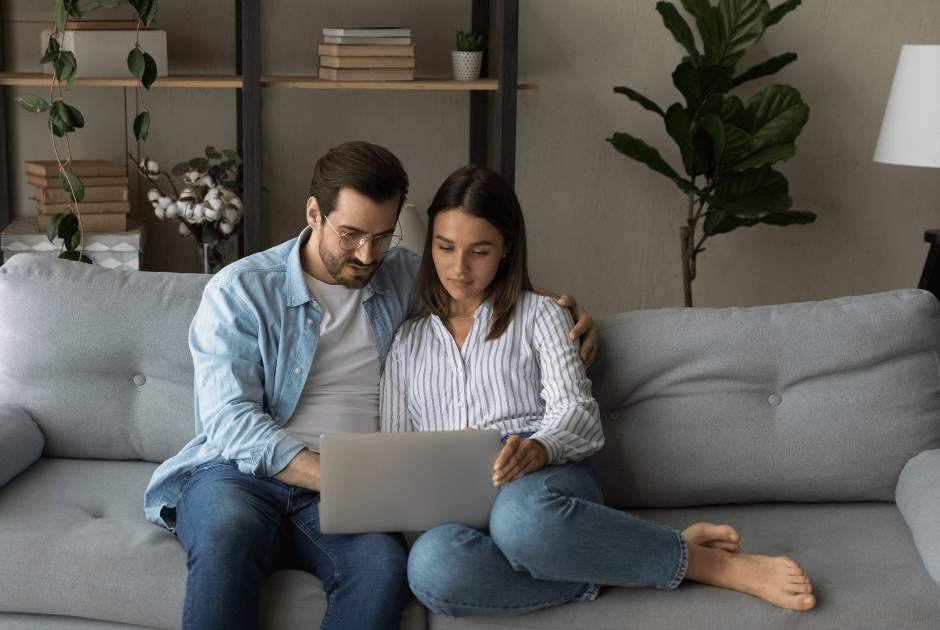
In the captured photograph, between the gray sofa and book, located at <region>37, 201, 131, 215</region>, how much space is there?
2.42 feet

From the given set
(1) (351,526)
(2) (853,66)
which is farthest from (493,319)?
(2) (853,66)

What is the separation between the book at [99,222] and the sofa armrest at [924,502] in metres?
2.15

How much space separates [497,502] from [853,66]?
2597mm

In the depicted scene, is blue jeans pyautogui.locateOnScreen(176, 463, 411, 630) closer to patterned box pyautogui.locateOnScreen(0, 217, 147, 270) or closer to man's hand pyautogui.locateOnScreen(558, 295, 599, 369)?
man's hand pyautogui.locateOnScreen(558, 295, 599, 369)

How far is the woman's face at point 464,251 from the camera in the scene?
5.35ft

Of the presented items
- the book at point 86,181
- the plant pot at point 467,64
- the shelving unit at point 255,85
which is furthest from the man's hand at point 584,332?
the book at point 86,181

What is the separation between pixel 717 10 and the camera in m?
2.88

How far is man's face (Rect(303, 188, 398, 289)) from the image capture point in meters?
1.62

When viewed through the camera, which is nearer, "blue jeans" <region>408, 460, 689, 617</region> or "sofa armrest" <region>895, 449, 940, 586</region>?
"blue jeans" <region>408, 460, 689, 617</region>

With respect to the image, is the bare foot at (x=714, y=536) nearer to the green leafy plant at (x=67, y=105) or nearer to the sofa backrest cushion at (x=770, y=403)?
the sofa backrest cushion at (x=770, y=403)

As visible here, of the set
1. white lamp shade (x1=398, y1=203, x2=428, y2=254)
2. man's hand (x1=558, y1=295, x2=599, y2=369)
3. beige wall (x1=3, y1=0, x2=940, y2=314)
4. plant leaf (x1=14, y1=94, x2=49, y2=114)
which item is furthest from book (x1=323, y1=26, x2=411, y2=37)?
man's hand (x1=558, y1=295, x2=599, y2=369)

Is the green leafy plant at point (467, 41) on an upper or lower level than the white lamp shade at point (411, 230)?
upper

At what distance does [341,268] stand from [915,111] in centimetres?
196

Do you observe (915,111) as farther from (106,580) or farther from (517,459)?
(106,580)
